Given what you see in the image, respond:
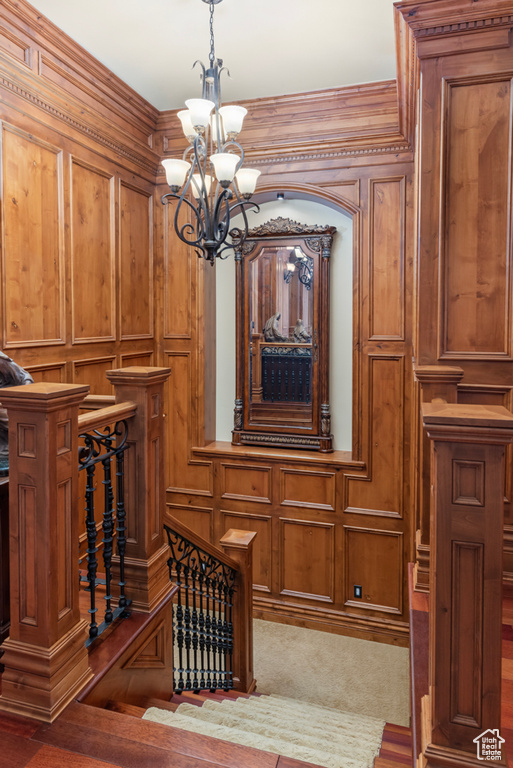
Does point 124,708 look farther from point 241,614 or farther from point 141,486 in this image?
point 241,614

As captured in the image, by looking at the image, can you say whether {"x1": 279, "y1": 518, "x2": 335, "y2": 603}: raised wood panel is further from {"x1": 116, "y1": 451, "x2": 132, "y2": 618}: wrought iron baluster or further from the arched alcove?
{"x1": 116, "y1": 451, "x2": 132, "y2": 618}: wrought iron baluster

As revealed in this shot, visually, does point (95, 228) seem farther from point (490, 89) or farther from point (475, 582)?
point (475, 582)

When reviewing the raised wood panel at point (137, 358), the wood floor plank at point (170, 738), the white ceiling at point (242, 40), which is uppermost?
the white ceiling at point (242, 40)

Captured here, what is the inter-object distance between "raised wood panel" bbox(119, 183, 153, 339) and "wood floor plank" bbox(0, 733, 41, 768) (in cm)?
326

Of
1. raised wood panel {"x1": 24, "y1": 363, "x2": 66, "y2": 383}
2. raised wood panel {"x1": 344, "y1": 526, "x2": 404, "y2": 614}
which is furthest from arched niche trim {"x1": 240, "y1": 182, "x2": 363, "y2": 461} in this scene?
raised wood panel {"x1": 24, "y1": 363, "x2": 66, "y2": 383}

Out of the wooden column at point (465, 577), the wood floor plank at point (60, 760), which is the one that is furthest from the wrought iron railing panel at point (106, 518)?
the wooden column at point (465, 577)

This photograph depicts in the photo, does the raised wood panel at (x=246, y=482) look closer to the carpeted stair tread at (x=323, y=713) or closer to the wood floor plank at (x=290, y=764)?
the carpeted stair tread at (x=323, y=713)

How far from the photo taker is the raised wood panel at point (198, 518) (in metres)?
4.92

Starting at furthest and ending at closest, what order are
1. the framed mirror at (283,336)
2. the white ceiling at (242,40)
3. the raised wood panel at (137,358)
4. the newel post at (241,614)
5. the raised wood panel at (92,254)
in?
the framed mirror at (283,336) < the raised wood panel at (137,358) < the raised wood panel at (92,254) < the newel post at (241,614) < the white ceiling at (242,40)

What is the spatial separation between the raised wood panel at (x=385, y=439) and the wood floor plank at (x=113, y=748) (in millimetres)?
3110

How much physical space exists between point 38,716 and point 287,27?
378cm

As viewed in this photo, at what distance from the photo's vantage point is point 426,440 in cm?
243

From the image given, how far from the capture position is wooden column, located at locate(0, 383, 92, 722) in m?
1.64

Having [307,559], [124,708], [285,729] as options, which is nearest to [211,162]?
[124,708]
